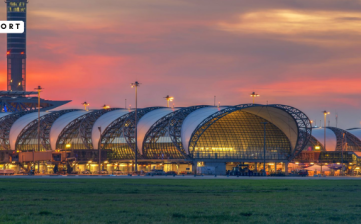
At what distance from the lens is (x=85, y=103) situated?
603 ft

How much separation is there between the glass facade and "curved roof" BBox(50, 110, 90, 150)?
127 ft

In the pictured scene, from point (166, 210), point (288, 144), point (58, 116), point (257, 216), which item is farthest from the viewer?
point (58, 116)

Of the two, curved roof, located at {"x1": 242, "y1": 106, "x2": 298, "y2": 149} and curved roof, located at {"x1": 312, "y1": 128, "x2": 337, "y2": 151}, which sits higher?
curved roof, located at {"x1": 242, "y1": 106, "x2": 298, "y2": 149}

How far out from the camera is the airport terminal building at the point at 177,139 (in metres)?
137

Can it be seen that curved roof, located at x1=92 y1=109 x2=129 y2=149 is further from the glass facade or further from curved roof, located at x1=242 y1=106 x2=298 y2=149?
curved roof, located at x1=242 y1=106 x2=298 y2=149

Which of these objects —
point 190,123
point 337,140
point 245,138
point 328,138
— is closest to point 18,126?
point 190,123

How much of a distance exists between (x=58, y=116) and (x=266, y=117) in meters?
57.9

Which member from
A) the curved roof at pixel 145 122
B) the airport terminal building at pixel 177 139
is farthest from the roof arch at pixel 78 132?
the curved roof at pixel 145 122

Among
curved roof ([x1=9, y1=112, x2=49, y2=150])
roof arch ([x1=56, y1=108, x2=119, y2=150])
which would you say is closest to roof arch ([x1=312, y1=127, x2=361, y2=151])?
roof arch ([x1=56, y1=108, x2=119, y2=150])

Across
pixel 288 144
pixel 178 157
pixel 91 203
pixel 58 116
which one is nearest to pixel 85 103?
pixel 58 116

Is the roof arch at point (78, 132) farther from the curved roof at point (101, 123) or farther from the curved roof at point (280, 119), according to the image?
the curved roof at point (280, 119)

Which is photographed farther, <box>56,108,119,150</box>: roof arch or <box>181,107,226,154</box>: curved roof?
<box>56,108,119,150</box>: roof arch

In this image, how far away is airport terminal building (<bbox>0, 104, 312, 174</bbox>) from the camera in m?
137

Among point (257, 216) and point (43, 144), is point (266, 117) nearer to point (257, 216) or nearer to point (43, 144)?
point (43, 144)
